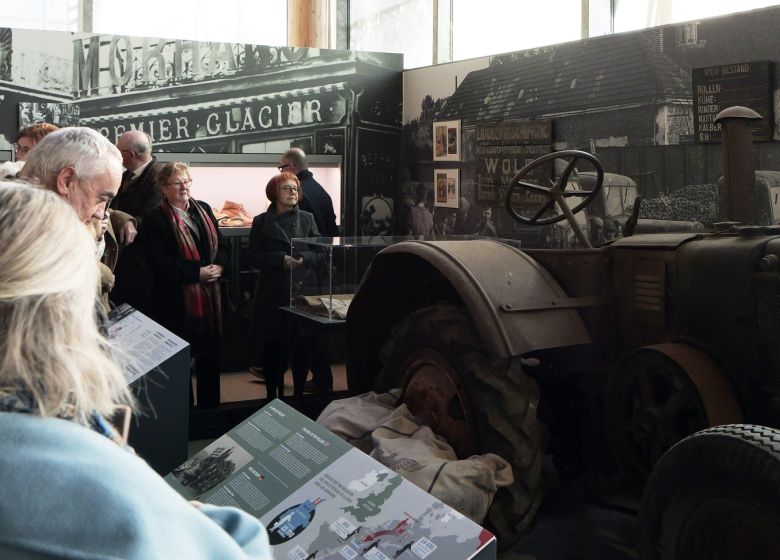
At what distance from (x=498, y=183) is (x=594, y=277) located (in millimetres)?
3840

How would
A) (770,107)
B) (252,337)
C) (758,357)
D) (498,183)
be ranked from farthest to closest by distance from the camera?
(498,183) → (252,337) → (770,107) → (758,357)

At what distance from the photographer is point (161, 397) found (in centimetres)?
321

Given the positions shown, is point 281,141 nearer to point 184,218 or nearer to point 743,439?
point 184,218

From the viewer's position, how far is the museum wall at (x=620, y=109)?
16.8 ft

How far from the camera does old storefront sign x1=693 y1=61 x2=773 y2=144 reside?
4938 millimetres

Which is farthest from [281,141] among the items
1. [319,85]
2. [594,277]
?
[594,277]

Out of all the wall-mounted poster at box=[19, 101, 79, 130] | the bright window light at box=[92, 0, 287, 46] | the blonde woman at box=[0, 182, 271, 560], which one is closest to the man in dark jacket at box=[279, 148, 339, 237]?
the wall-mounted poster at box=[19, 101, 79, 130]

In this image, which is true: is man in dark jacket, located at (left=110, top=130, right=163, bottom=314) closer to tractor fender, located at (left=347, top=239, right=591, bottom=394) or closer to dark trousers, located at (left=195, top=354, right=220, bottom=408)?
dark trousers, located at (left=195, top=354, right=220, bottom=408)

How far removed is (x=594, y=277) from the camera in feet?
11.0

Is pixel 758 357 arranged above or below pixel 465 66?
below

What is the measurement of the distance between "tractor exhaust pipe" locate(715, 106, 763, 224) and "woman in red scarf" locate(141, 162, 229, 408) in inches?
117

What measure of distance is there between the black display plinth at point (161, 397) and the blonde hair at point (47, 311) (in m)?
1.92

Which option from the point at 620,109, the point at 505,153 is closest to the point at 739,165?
the point at 620,109

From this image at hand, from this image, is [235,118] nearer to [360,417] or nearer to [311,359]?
[311,359]
